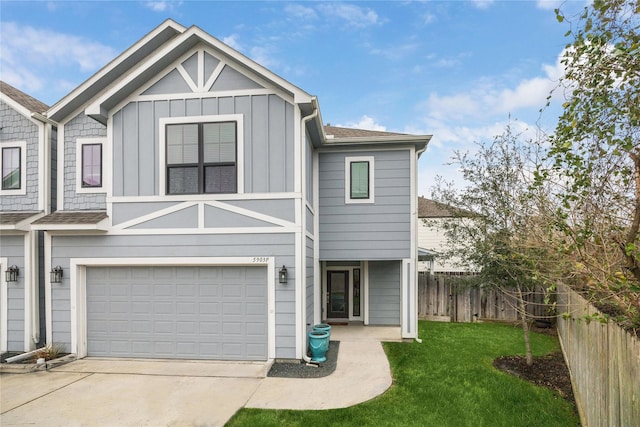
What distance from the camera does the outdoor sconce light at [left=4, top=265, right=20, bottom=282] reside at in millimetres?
7988

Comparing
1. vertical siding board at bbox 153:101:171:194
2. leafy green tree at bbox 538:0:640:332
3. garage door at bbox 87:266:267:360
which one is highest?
vertical siding board at bbox 153:101:171:194

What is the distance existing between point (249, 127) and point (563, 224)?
5984 mm

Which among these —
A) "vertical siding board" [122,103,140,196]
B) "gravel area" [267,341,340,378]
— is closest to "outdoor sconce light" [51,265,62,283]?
"vertical siding board" [122,103,140,196]

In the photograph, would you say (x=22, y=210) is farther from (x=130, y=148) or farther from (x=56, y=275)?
(x=130, y=148)

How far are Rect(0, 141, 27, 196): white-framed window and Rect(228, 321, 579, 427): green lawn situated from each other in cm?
757

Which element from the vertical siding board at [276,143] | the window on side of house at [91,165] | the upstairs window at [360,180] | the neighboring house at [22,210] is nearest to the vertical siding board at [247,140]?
the vertical siding board at [276,143]

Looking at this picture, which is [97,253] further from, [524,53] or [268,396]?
[524,53]

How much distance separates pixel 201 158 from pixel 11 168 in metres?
4.81

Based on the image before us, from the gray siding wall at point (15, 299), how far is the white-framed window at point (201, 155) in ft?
12.3

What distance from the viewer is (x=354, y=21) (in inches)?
436

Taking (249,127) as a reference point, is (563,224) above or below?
below

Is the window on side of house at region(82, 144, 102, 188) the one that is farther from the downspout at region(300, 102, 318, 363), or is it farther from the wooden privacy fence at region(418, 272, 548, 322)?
the wooden privacy fence at region(418, 272, 548, 322)

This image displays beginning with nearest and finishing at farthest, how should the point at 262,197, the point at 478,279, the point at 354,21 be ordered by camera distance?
the point at 262,197 → the point at 478,279 → the point at 354,21

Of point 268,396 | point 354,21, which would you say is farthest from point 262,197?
point 354,21
